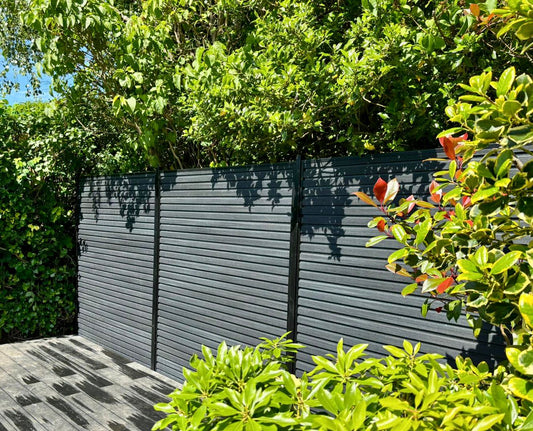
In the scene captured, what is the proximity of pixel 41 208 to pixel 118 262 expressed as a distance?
148cm

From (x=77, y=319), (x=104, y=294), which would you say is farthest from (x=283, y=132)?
(x=77, y=319)

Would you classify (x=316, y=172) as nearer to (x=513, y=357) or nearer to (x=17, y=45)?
(x=513, y=357)

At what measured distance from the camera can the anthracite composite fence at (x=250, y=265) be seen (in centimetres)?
294

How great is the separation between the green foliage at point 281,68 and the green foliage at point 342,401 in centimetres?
164

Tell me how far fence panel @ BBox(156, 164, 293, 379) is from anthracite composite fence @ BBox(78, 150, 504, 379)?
12 mm

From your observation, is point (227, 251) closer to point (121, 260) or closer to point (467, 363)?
point (121, 260)

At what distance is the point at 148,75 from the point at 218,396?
3.73 metres

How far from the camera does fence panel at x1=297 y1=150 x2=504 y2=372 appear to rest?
2723 mm

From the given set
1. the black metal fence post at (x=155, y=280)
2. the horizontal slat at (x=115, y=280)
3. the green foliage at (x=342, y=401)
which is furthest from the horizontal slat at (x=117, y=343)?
the green foliage at (x=342, y=401)

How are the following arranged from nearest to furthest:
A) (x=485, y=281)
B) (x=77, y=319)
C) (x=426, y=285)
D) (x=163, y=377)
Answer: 1. (x=485, y=281)
2. (x=426, y=285)
3. (x=163, y=377)
4. (x=77, y=319)

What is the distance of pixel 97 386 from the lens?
14.6 ft

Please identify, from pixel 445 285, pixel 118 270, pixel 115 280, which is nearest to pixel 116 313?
pixel 115 280

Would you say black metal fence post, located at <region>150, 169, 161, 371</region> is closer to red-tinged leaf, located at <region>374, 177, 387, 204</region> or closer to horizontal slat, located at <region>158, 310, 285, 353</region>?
horizontal slat, located at <region>158, 310, 285, 353</region>

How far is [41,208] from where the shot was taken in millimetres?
6074
